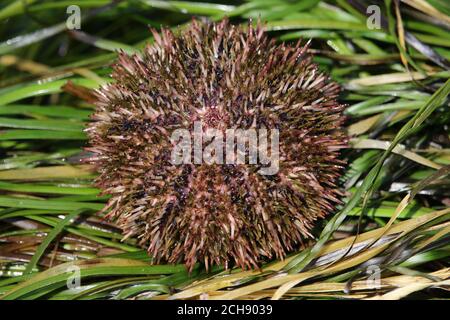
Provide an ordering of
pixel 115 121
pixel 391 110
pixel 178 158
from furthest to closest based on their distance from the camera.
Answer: pixel 391 110 → pixel 115 121 → pixel 178 158

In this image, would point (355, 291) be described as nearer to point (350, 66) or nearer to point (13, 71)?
point (350, 66)

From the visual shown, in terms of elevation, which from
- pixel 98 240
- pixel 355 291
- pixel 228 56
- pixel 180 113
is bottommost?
pixel 355 291

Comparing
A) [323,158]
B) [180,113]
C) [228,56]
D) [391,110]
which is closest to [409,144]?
[391,110]

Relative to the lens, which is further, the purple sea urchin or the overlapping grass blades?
the overlapping grass blades

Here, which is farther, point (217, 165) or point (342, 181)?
point (342, 181)

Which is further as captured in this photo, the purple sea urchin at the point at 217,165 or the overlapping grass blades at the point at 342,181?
the overlapping grass blades at the point at 342,181

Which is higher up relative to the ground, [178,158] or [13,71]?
[13,71]

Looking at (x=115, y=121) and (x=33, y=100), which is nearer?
(x=115, y=121)

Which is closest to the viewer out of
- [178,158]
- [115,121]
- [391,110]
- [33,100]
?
[178,158]
